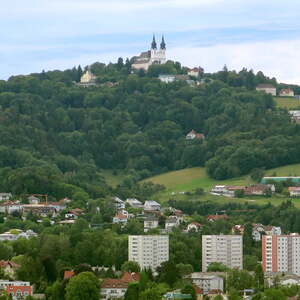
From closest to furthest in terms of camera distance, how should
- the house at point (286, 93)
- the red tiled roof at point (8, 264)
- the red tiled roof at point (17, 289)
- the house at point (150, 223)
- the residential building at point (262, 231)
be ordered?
the red tiled roof at point (17, 289) < the red tiled roof at point (8, 264) < the residential building at point (262, 231) < the house at point (150, 223) < the house at point (286, 93)

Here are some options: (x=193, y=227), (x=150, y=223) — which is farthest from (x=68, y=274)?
(x=150, y=223)

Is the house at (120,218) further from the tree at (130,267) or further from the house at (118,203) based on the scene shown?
the tree at (130,267)

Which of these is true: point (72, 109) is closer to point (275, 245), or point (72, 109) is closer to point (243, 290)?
point (275, 245)

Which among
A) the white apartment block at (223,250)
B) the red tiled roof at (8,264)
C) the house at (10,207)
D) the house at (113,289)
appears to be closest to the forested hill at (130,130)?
the house at (10,207)

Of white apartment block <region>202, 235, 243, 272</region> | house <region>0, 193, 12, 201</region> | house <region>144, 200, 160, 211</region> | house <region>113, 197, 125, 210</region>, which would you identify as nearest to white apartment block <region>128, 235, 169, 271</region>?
white apartment block <region>202, 235, 243, 272</region>

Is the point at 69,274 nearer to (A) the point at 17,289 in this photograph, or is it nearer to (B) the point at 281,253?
(A) the point at 17,289

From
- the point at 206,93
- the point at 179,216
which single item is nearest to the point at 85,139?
the point at 206,93
